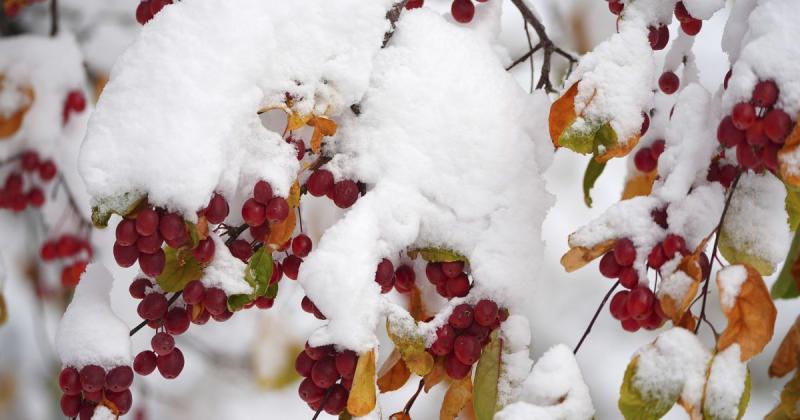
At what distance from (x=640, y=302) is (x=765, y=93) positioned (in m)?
0.19

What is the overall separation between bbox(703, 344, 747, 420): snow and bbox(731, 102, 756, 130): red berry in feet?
0.55

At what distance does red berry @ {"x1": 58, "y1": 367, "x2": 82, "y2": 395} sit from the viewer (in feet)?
2.12

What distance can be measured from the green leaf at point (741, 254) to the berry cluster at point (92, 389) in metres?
0.53

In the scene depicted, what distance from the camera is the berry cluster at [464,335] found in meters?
0.67

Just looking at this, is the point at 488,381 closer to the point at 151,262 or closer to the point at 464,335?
the point at 464,335

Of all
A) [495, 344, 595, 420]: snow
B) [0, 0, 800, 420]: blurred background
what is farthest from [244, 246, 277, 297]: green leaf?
[0, 0, 800, 420]: blurred background

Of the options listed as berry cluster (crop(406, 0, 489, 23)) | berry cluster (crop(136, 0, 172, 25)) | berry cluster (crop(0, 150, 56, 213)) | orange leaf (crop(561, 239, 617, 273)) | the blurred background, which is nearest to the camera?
orange leaf (crop(561, 239, 617, 273))

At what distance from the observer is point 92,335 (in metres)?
0.66

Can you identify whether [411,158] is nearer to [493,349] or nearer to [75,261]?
[493,349]

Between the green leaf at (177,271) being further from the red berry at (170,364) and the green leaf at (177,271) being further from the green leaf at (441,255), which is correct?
the green leaf at (441,255)

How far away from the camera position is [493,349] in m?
0.67

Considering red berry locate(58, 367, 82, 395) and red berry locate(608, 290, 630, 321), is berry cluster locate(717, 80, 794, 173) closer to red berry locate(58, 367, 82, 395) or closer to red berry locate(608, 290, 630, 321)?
red berry locate(608, 290, 630, 321)

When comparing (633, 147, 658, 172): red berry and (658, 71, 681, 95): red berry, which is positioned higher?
(658, 71, 681, 95): red berry

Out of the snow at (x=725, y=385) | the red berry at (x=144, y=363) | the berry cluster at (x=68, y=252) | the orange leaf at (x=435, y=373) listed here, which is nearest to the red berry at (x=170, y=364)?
the red berry at (x=144, y=363)
